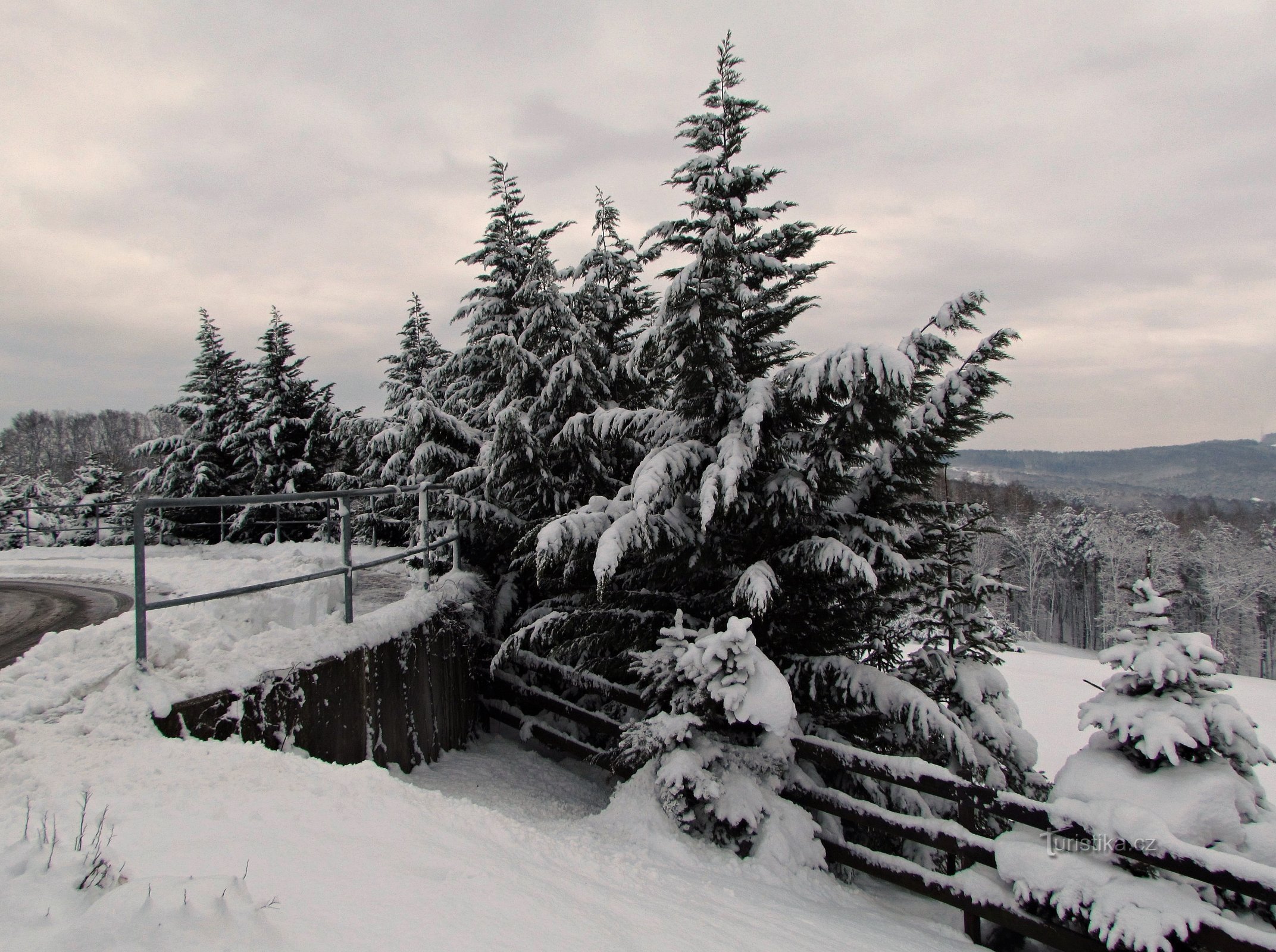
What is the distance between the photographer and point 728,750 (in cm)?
580

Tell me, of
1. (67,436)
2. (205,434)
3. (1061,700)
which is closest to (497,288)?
(205,434)

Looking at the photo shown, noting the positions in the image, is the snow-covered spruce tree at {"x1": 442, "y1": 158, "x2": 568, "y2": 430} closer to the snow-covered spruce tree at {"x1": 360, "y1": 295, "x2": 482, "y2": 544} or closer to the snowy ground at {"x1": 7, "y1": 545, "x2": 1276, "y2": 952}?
the snow-covered spruce tree at {"x1": 360, "y1": 295, "x2": 482, "y2": 544}

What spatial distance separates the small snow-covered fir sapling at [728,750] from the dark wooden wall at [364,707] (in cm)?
234

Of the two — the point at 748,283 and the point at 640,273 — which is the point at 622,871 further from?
the point at 640,273

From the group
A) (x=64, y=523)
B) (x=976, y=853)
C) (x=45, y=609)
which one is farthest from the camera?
(x=64, y=523)

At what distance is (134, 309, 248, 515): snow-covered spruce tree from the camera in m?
21.3

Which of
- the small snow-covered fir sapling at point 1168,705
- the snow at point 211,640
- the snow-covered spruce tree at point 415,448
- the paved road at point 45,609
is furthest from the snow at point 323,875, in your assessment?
the snow-covered spruce tree at point 415,448

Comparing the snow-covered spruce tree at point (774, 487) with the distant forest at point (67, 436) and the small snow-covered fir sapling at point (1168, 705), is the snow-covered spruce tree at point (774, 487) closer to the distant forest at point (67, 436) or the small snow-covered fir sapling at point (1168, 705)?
the small snow-covered fir sapling at point (1168, 705)

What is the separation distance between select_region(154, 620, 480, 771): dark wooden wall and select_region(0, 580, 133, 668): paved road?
7.24 ft

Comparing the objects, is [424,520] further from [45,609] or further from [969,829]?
[969,829]

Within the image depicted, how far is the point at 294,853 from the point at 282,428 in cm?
2140

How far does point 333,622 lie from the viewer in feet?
19.2

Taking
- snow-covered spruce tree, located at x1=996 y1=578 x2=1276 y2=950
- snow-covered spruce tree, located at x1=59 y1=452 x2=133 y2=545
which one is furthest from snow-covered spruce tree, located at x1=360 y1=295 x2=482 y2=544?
snow-covered spruce tree, located at x1=996 y1=578 x2=1276 y2=950

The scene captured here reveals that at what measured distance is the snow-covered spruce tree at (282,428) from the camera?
2120 cm
